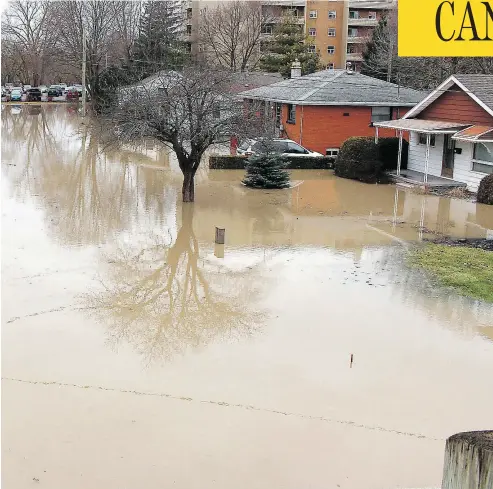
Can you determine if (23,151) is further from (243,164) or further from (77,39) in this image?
(77,39)

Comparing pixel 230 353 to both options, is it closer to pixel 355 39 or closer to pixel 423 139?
pixel 423 139

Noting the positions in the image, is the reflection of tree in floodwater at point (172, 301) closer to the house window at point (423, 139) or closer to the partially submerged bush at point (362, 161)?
the partially submerged bush at point (362, 161)

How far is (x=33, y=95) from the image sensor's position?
6750 centimetres

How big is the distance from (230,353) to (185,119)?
10.8 m

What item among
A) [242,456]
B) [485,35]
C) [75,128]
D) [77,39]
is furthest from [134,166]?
[77,39]

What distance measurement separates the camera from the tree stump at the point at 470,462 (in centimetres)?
164

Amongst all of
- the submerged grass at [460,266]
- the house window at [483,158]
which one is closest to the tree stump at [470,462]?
the submerged grass at [460,266]

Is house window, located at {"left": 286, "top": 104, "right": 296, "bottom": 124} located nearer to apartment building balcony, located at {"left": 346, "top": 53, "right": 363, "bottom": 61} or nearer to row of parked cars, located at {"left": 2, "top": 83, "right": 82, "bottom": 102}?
apartment building balcony, located at {"left": 346, "top": 53, "right": 363, "bottom": 61}

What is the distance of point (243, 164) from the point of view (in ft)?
92.9

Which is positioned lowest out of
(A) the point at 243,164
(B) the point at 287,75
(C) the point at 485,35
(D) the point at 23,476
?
(D) the point at 23,476

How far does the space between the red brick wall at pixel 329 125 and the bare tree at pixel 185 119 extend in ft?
37.4

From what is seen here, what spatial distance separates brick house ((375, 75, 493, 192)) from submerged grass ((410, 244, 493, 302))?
26.9 feet

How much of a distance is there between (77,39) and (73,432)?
187ft

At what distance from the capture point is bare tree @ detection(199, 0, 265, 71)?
2520 inches
